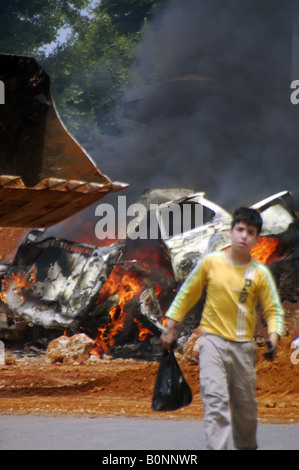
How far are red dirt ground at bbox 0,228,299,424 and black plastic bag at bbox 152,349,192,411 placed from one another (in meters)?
1.99

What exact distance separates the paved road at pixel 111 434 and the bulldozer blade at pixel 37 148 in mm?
2157

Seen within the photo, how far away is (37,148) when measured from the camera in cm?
797

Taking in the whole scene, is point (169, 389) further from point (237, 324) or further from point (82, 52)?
point (82, 52)

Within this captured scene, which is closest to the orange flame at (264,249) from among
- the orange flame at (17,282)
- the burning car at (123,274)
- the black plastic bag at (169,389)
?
the burning car at (123,274)

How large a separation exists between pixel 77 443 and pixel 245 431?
1455 millimetres

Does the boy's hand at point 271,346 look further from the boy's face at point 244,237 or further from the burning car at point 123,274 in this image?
the burning car at point 123,274

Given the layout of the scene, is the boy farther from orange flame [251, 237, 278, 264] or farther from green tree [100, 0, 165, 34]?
green tree [100, 0, 165, 34]

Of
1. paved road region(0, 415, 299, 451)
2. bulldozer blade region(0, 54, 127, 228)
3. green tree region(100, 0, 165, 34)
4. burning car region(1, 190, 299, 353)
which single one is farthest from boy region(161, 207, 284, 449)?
green tree region(100, 0, 165, 34)

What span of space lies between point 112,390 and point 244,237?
177 inches

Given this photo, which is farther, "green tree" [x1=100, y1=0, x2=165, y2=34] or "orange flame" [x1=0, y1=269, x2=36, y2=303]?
"green tree" [x1=100, y1=0, x2=165, y2=34]

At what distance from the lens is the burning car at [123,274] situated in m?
11.0

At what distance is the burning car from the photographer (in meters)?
11.0

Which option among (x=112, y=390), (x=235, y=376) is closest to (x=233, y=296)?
(x=235, y=376)

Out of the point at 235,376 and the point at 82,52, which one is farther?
the point at 82,52
